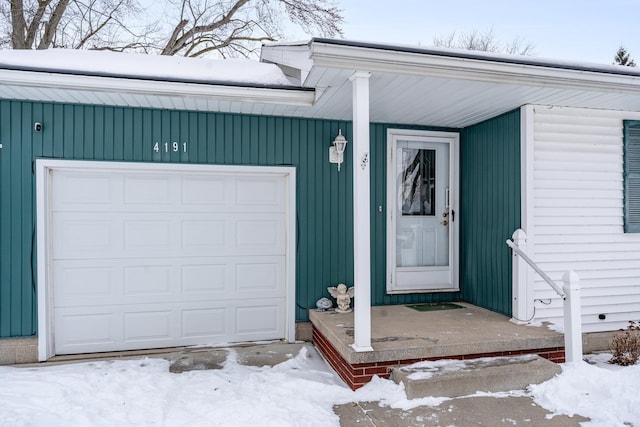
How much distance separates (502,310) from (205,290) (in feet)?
10.7

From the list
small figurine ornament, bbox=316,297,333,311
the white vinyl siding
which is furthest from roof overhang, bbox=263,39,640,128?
small figurine ornament, bbox=316,297,333,311

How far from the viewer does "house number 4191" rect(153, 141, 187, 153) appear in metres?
4.46

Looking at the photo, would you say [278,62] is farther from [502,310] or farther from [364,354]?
[502,310]

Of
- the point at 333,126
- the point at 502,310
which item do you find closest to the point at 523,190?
the point at 502,310

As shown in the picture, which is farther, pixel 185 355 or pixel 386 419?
pixel 185 355

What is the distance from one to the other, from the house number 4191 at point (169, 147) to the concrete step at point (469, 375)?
10.1 ft

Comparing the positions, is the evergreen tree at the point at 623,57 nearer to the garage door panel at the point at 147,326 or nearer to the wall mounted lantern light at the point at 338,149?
the wall mounted lantern light at the point at 338,149

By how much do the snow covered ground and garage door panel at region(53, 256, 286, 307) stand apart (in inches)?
31.8

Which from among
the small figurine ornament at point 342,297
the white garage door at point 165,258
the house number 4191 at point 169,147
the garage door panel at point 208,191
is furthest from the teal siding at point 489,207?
the house number 4191 at point 169,147

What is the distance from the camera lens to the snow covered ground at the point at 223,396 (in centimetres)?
288

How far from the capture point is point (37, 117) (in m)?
4.16

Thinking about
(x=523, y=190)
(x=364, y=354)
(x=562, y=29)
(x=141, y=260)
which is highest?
(x=562, y=29)

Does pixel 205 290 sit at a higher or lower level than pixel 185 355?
higher

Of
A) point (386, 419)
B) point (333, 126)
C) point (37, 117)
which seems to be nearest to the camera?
point (386, 419)
